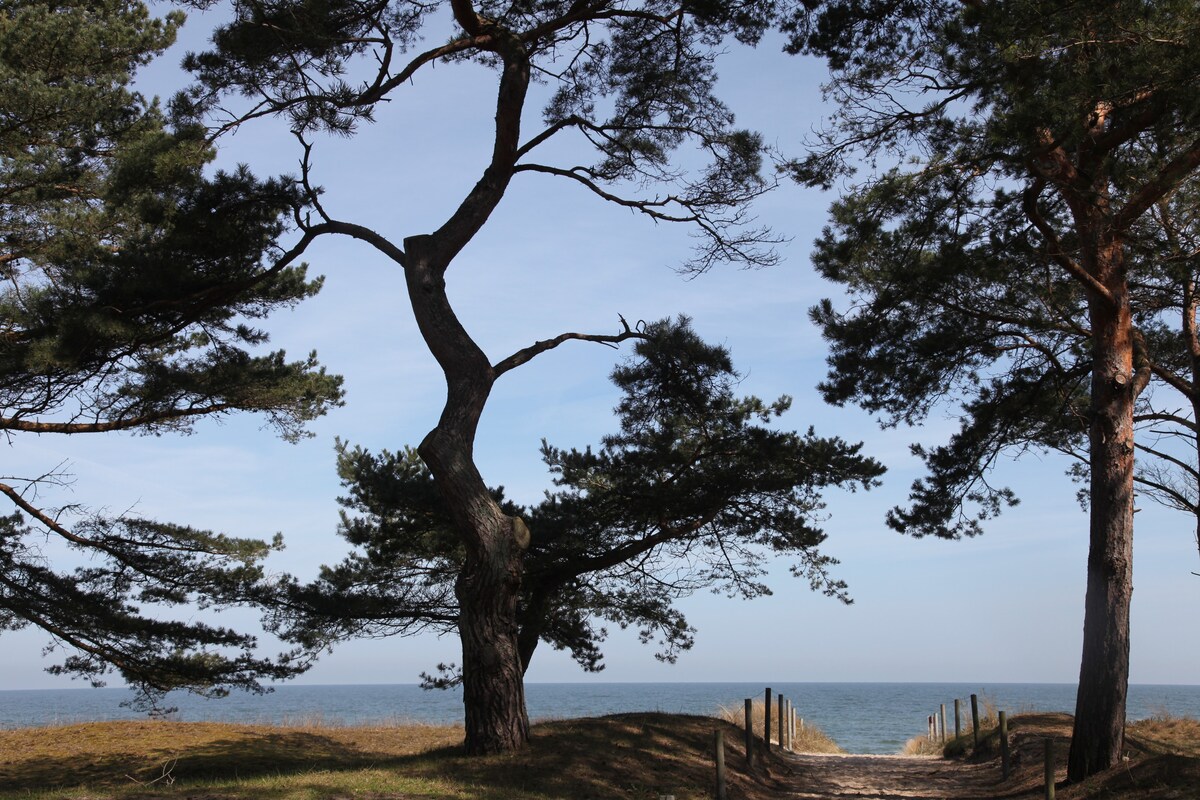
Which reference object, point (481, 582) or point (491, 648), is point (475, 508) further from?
point (491, 648)

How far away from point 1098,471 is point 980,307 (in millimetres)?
3296

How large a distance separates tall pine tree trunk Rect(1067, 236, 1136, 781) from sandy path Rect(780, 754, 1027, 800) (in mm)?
1162

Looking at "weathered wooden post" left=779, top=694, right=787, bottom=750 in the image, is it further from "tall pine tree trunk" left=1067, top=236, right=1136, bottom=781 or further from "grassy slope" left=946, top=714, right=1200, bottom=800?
"tall pine tree trunk" left=1067, top=236, right=1136, bottom=781

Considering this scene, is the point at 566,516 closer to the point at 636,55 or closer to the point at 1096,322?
the point at 636,55

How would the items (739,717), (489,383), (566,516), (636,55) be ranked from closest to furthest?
(489,383) → (636,55) → (566,516) → (739,717)

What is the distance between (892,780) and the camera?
43.0 feet

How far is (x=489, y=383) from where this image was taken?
420 inches

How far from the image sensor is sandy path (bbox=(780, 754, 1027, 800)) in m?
11.4

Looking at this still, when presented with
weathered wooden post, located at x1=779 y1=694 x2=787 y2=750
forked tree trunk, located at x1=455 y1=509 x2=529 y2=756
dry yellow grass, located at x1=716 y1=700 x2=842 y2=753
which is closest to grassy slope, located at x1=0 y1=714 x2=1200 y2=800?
forked tree trunk, located at x1=455 y1=509 x2=529 y2=756

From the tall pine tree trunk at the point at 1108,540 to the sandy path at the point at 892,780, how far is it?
1162mm

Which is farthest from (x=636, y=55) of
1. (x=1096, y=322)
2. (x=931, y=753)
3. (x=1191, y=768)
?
(x=931, y=753)

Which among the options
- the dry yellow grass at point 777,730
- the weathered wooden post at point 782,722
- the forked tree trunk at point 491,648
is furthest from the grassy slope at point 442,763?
the dry yellow grass at point 777,730

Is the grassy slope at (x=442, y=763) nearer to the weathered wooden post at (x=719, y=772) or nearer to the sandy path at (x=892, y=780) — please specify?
the sandy path at (x=892, y=780)

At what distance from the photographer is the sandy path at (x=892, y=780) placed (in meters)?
11.4
